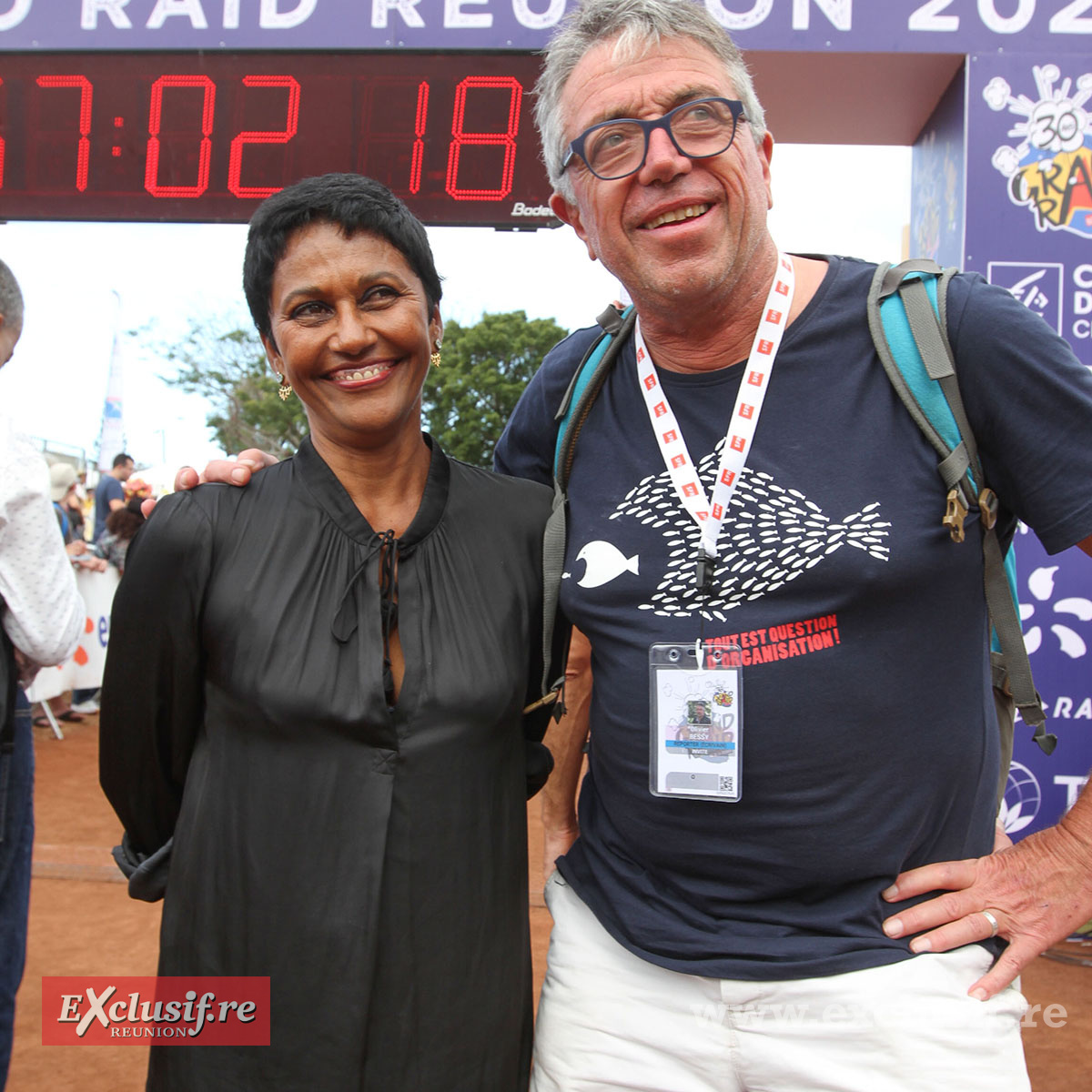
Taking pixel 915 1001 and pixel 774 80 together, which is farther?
pixel 774 80

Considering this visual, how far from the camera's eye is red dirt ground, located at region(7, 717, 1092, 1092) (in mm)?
3393

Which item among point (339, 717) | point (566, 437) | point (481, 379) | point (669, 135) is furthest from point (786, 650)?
point (481, 379)

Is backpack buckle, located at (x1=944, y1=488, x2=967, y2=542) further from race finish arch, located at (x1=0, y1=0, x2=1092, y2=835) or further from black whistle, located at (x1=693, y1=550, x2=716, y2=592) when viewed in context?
race finish arch, located at (x1=0, y1=0, x2=1092, y2=835)

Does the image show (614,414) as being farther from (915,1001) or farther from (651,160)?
(915,1001)

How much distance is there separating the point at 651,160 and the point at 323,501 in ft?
2.74

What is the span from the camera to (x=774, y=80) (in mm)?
4590

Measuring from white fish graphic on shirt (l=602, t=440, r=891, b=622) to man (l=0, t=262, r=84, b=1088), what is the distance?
1.66 meters

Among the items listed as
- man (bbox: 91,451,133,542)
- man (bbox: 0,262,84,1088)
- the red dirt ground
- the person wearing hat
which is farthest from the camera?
man (bbox: 91,451,133,542)

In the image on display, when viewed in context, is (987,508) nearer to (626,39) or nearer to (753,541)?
(753,541)

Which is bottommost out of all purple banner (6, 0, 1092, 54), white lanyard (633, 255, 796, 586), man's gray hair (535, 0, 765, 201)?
white lanyard (633, 255, 796, 586)

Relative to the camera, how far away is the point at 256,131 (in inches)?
168

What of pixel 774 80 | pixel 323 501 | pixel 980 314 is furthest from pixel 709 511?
pixel 774 80

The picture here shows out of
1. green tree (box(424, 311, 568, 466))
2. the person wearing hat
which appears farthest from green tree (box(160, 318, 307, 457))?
the person wearing hat

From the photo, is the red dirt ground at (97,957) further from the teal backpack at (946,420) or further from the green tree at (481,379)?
the green tree at (481,379)
